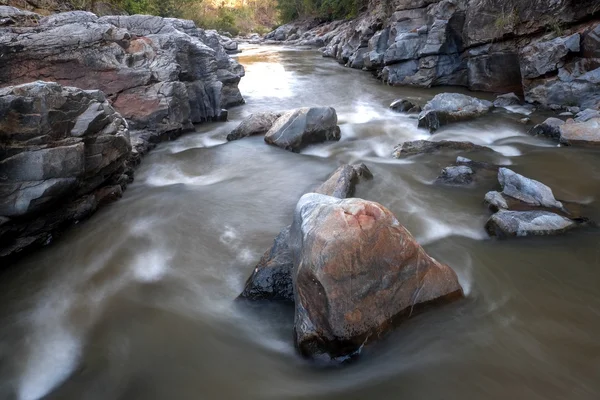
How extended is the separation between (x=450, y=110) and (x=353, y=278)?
26.4ft

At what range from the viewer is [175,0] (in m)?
34.1

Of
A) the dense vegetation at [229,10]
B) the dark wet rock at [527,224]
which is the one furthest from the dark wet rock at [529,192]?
the dense vegetation at [229,10]

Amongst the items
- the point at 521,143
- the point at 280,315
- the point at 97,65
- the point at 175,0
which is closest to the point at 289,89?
the point at 97,65

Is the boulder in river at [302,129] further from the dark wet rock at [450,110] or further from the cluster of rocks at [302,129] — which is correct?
the dark wet rock at [450,110]

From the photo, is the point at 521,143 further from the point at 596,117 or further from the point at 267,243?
the point at 267,243

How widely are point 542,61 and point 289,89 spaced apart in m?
8.25

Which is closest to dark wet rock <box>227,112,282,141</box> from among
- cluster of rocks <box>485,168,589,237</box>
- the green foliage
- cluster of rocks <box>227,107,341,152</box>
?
cluster of rocks <box>227,107,341,152</box>

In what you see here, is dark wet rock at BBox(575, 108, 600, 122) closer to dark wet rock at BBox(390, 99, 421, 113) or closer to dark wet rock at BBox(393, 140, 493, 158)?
dark wet rock at BBox(393, 140, 493, 158)

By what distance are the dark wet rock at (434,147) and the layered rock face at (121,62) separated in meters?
5.17

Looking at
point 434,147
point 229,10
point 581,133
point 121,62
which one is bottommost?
point 434,147

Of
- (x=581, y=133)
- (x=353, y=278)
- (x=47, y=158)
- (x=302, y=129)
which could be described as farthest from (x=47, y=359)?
(x=581, y=133)

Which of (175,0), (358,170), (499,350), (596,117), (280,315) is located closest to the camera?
(499,350)

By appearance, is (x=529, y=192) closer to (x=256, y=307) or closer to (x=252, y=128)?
(x=256, y=307)

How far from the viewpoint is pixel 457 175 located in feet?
20.2
